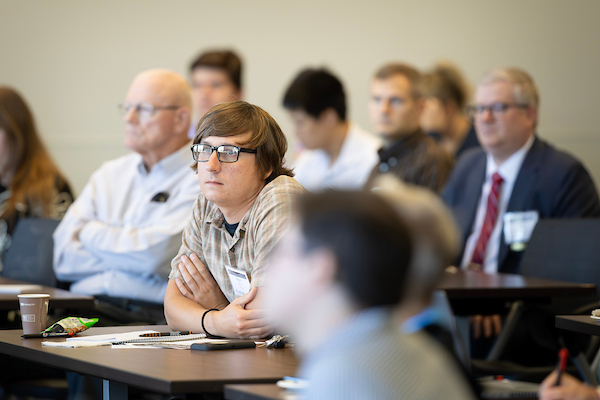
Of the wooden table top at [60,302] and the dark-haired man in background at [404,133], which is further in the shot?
the dark-haired man in background at [404,133]

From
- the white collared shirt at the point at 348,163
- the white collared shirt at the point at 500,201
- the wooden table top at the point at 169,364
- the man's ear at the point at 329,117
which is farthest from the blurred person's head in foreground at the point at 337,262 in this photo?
the man's ear at the point at 329,117

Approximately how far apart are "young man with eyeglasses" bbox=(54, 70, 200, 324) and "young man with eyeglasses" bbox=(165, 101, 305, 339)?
3.20ft

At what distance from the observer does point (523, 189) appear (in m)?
3.89

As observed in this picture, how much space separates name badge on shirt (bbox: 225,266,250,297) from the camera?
215 cm

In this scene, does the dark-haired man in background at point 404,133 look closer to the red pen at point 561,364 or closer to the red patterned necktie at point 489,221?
the red patterned necktie at point 489,221

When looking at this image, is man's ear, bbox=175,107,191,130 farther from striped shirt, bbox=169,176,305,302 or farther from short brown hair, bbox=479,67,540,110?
short brown hair, bbox=479,67,540,110

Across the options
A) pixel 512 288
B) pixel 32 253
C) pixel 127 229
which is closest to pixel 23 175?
pixel 32 253

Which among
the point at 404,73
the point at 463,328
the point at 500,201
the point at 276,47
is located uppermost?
the point at 276,47

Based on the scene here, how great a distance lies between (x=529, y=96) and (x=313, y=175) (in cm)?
163

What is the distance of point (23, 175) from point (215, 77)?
145 centimetres

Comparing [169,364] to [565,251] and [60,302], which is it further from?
[565,251]

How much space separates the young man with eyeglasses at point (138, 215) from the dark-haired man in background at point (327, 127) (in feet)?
4.48

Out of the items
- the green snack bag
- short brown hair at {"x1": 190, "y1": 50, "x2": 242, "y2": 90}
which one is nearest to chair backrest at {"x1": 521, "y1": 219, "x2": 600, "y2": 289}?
the green snack bag

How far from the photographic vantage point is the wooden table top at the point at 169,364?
1.45 meters
